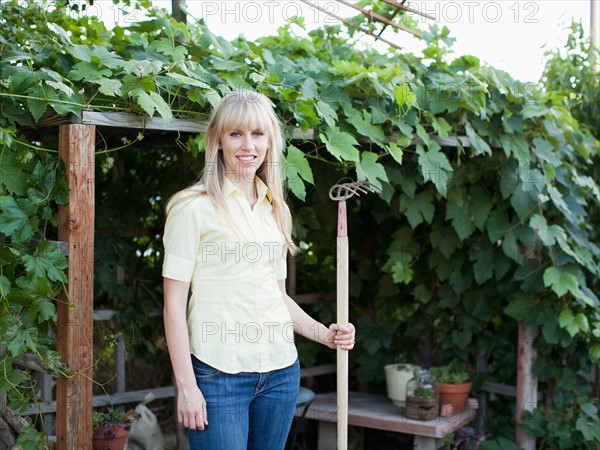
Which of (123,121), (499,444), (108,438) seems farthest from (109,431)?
(499,444)

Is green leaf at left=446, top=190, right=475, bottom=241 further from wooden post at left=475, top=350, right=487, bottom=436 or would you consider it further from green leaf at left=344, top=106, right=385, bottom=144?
wooden post at left=475, top=350, right=487, bottom=436

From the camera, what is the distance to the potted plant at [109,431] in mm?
3221

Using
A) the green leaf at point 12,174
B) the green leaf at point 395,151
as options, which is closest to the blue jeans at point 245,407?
the green leaf at point 12,174

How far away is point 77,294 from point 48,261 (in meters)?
0.16

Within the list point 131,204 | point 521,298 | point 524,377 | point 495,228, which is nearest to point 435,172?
point 495,228

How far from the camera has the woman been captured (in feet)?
6.67

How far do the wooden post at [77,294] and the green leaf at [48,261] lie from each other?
0.06 meters

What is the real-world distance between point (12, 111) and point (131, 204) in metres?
1.59

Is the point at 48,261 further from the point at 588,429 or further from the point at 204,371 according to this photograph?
the point at 588,429

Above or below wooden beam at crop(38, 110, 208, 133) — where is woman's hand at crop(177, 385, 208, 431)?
below

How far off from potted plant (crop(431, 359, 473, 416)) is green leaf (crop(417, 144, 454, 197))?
1.46 meters

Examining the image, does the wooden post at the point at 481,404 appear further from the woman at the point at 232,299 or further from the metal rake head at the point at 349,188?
the woman at the point at 232,299

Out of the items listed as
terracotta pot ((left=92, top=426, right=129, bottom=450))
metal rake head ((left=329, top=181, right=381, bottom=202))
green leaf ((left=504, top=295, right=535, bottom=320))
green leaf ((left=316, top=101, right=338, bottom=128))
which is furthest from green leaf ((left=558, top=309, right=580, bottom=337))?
terracotta pot ((left=92, top=426, right=129, bottom=450))

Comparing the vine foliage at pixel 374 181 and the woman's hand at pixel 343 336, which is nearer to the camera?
the woman's hand at pixel 343 336
